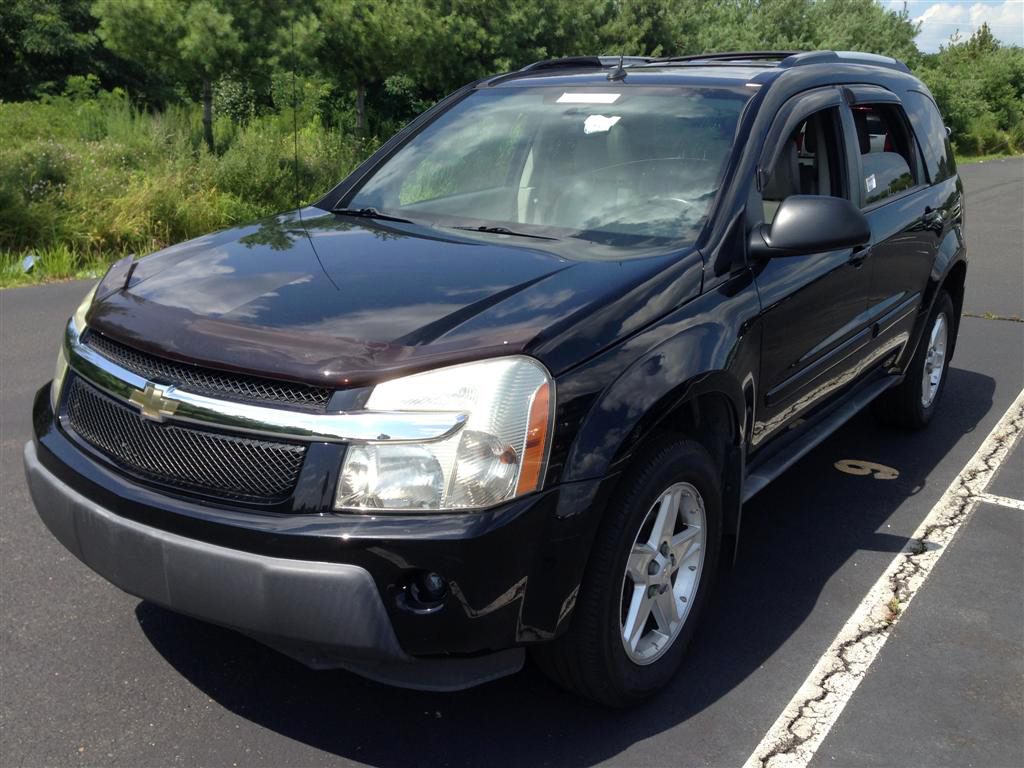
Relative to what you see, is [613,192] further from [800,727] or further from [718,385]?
[800,727]

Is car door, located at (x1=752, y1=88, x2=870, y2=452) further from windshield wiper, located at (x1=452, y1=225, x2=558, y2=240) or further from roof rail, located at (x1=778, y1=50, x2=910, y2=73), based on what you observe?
windshield wiper, located at (x1=452, y1=225, x2=558, y2=240)

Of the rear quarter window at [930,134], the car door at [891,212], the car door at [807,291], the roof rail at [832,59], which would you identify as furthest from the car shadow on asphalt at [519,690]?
the rear quarter window at [930,134]

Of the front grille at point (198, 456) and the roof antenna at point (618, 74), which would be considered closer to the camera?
the front grille at point (198, 456)

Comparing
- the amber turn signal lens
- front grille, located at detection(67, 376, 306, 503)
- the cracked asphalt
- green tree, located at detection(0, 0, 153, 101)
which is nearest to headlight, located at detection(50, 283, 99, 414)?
front grille, located at detection(67, 376, 306, 503)

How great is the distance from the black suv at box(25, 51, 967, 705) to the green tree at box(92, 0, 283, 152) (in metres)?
10.7

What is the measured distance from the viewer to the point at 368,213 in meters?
4.11

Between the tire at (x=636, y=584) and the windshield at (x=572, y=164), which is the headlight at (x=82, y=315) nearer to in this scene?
the windshield at (x=572, y=164)

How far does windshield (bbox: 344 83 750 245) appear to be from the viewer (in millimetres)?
3711

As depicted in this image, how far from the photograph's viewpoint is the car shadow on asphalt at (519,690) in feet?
9.83

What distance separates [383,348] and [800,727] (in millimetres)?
1668

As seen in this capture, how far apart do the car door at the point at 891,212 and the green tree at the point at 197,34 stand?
10.8m

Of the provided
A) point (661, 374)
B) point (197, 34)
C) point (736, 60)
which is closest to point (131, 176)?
point (197, 34)

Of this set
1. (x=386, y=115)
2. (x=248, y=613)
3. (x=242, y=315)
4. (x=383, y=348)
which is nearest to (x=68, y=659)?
(x=248, y=613)

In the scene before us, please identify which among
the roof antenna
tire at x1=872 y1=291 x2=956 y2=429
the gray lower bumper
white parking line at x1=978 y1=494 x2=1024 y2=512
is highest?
the roof antenna
